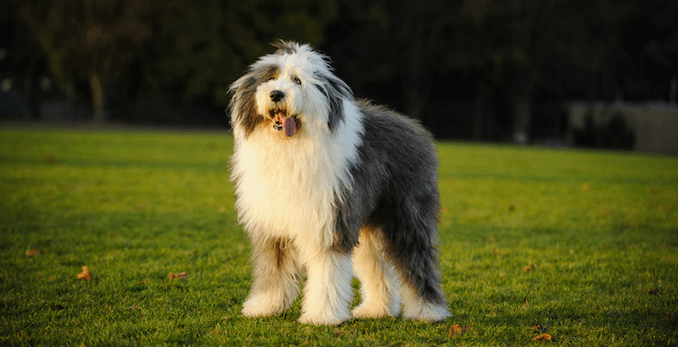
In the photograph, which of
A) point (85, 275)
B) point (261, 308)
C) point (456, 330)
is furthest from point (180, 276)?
point (456, 330)

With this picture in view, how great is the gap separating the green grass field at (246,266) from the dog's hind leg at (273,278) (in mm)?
121

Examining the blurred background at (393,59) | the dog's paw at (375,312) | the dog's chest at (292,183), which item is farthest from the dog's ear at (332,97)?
the blurred background at (393,59)

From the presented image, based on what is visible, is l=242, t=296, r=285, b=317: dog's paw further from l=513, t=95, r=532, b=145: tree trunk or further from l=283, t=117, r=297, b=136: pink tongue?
l=513, t=95, r=532, b=145: tree trunk

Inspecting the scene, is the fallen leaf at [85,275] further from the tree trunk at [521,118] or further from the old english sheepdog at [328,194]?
the tree trunk at [521,118]

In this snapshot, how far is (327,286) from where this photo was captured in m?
4.23

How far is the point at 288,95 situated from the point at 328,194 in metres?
0.77

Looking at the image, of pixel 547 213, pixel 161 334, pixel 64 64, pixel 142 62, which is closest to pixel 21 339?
pixel 161 334

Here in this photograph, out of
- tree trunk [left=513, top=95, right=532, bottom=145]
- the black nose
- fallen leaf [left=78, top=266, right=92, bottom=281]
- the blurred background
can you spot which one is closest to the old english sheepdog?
the black nose

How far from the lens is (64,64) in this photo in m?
32.5

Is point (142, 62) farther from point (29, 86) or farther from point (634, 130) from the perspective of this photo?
point (634, 130)

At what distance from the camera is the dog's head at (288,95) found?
3.85 meters

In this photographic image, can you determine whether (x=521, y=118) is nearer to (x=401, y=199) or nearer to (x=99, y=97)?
(x=99, y=97)

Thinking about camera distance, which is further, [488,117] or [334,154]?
[488,117]

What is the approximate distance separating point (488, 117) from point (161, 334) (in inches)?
1528
